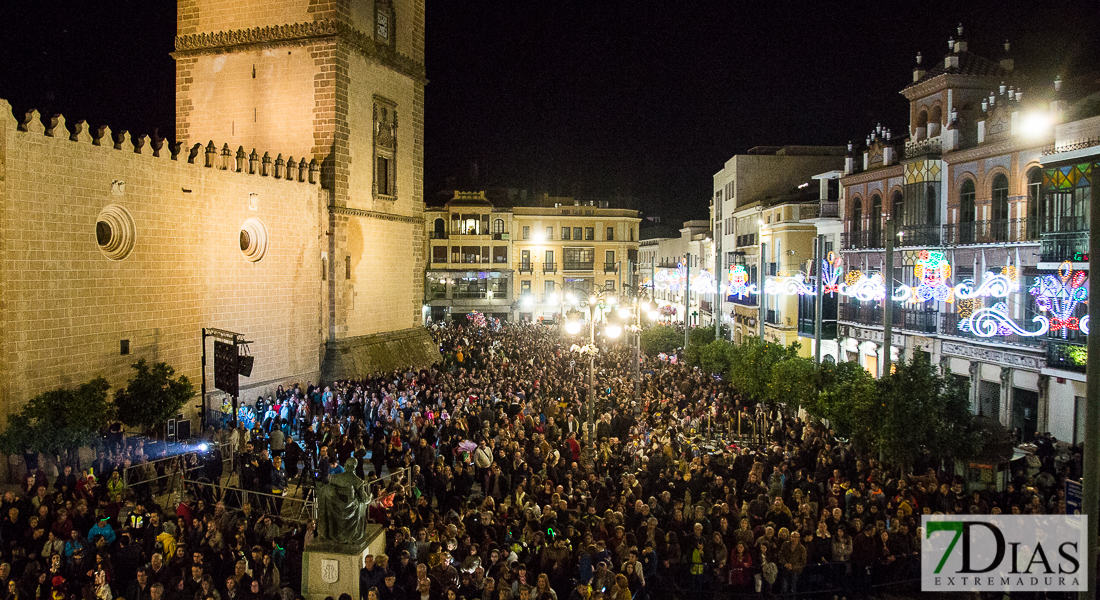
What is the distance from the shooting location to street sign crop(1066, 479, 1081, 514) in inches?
339

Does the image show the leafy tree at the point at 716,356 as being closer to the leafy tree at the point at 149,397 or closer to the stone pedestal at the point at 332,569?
the leafy tree at the point at 149,397

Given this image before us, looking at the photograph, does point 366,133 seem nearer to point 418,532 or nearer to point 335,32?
point 335,32

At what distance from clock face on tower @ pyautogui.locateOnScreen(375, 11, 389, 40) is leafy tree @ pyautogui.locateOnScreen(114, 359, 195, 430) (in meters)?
14.2

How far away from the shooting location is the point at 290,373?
76.4 feet

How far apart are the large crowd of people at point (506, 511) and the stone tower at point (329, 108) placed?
314 inches

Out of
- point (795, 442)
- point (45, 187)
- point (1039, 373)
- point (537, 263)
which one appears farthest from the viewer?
point (537, 263)

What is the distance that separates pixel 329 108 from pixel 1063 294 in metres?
19.7

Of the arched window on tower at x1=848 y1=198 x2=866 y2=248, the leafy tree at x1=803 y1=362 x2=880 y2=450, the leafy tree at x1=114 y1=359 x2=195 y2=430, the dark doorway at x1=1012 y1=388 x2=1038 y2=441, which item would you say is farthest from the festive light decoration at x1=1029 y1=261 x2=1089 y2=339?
the leafy tree at x1=114 y1=359 x2=195 y2=430

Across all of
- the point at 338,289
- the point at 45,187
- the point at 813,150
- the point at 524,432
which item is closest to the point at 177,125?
the point at 338,289

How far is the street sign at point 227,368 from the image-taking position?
623 inches

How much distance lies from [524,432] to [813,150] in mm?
33382

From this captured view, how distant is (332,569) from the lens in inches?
342

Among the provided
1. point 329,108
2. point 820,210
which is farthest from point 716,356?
point 329,108

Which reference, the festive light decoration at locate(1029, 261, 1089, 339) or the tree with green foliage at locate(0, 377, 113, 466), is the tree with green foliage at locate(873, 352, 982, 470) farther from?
the tree with green foliage at locate(0, 377, 113, 466)
